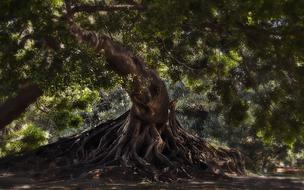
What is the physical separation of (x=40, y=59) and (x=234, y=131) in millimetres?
18435

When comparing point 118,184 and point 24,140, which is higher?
point 24,140

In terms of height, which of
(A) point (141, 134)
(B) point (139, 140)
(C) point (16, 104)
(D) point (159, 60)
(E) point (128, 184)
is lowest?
(E) point (128, 184)

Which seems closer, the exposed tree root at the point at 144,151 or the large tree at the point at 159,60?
the large tree at the point at 159,60

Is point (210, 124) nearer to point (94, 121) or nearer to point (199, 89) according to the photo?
point (94, 121)

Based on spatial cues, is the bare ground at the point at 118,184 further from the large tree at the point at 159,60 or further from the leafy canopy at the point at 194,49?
the leafy canopy at the point at 194,49

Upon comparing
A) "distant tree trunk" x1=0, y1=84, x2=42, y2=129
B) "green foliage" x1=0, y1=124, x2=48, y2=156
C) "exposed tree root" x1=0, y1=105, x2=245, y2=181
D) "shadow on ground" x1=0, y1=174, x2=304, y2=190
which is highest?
"distant tree trunk" x1=0, y1=84, x2=42, y2=129

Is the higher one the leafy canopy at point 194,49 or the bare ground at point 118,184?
the leafy canopy at point 194,49

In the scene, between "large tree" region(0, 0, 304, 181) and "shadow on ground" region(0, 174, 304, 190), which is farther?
"shadow on ground" region(0, 174, 304, 190)

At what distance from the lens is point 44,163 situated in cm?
1247

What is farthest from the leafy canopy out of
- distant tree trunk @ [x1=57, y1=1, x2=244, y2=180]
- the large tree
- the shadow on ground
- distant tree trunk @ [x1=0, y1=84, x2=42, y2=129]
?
distant tree trunk @ [x1=0, y1=84, x2=42, y2=129]

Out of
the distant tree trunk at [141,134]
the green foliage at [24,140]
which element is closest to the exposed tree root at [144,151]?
the distant tree trunk at [141,134]

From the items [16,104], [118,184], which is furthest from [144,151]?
[16,104]

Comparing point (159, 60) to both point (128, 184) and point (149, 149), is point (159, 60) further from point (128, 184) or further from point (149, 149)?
point (128, 184)

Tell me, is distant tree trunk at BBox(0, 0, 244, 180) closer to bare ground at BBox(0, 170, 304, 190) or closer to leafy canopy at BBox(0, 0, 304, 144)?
leafy canopy at BBox(0, 0, 304, 144)
